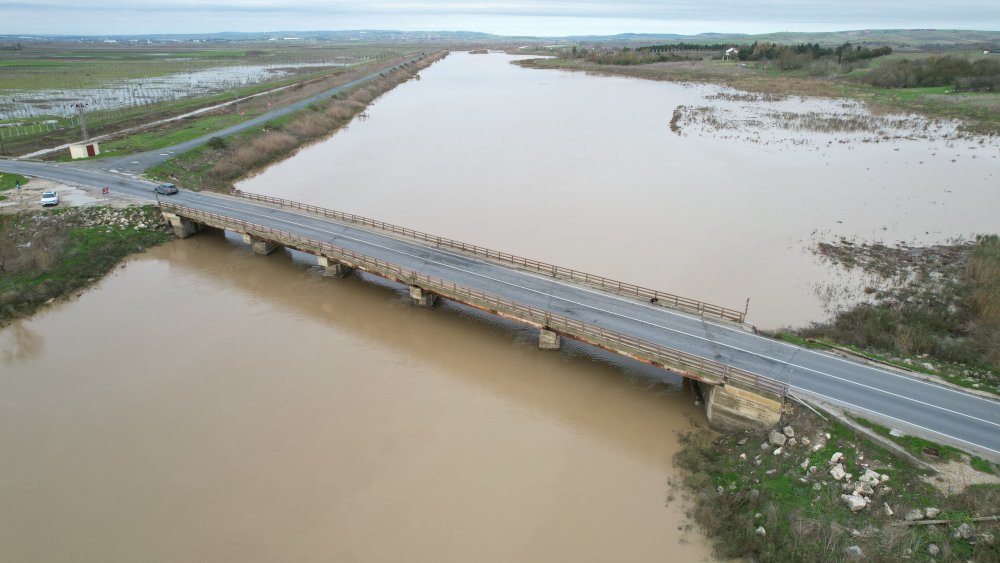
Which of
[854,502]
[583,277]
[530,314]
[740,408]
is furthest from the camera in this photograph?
[583,277]

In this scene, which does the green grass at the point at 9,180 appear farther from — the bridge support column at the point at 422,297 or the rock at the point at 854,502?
the rock at the point at 854,502

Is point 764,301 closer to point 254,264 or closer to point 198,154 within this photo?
point 254,264

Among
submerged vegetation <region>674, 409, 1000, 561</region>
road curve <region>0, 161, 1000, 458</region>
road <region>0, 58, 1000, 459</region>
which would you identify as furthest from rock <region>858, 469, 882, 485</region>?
road curve <region>0, 161, 1000, 458</region>

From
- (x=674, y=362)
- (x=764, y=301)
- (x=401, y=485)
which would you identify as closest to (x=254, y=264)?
(x=401, y=485)

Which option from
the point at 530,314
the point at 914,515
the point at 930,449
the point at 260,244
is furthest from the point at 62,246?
the point at 930,449

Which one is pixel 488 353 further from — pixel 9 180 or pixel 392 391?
pixel 9 180

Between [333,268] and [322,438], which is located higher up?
[333,268]
